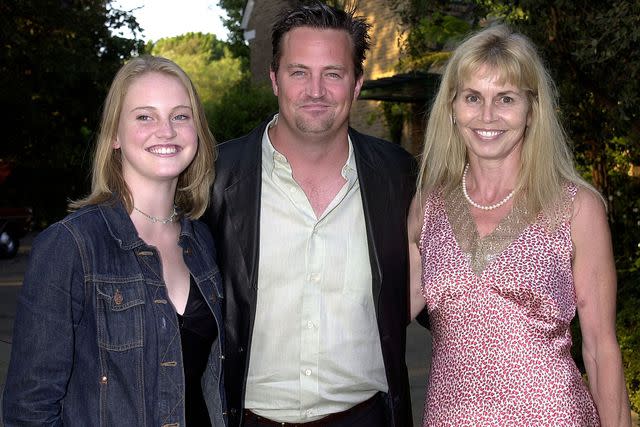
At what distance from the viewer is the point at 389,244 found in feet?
12.1

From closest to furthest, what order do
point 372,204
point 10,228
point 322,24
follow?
point 372,204 → point 322,24 → point 10,228

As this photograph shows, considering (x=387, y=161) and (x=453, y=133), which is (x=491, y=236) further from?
(x=387, y=161)

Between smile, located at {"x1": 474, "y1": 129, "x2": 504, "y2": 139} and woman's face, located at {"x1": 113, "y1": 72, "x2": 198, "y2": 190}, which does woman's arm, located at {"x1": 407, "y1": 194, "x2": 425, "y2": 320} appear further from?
woman's face, located at {"x1": 113, "y1": 72, "x2": 198, "y2": 190}

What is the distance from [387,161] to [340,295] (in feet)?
2.42

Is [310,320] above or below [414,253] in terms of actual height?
below

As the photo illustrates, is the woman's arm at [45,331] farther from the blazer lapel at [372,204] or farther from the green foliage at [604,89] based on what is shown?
the green foliage at [604,89]

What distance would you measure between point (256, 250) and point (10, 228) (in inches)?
593

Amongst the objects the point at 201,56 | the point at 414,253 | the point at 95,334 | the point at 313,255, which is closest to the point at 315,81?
the point at 313,255

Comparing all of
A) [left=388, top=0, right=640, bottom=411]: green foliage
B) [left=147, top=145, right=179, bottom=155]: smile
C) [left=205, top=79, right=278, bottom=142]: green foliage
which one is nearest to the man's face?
[left=147, top=145, right=179, bottom=155]: smile

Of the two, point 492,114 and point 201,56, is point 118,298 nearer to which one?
point 492,114

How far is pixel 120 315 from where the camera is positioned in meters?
2.78

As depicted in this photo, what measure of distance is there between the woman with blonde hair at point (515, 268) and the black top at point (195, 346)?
91 centimetres

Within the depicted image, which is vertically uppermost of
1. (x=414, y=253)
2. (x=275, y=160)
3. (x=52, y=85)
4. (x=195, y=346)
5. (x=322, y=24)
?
(x=52, y=85)

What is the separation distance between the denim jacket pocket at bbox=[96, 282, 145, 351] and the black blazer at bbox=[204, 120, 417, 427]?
29.8 inches
